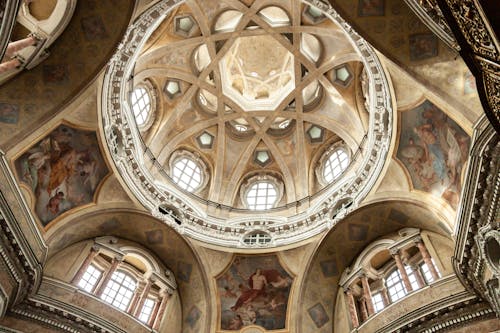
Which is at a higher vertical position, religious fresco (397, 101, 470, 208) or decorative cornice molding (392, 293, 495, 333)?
religious fresco (397, 101, 470, 208)

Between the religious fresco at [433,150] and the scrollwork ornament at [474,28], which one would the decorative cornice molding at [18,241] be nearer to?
the scrollwork ornament at [474,28]

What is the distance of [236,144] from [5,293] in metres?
14.2

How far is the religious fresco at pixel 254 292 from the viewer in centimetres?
1892

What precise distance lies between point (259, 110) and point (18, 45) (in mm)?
13716

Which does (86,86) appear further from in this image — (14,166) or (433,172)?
(433,172)

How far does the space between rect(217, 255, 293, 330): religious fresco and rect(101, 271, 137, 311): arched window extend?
11.0 feet

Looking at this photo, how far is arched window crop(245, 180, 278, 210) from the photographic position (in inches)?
930

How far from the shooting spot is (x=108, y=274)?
1798 cm

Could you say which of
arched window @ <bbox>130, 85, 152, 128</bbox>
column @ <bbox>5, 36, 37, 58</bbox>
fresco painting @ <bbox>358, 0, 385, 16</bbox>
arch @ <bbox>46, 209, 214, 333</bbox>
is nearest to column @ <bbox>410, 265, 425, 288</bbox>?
arch @ <bbox>46, 209, 214, 333</bbox>

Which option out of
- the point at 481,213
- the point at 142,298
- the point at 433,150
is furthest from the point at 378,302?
the point at 142,298

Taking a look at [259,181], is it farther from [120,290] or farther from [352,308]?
[120,290]

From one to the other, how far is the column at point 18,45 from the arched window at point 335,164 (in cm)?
1346

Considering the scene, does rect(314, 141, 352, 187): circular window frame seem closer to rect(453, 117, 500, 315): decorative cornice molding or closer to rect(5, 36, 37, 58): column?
rect(453, 117, 500, 315): decorative cornice molding

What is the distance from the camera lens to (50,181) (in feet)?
54.7
